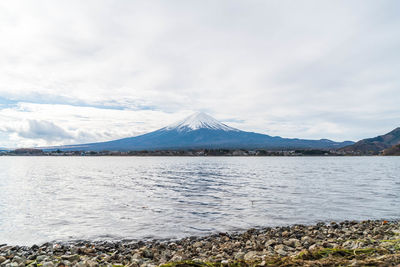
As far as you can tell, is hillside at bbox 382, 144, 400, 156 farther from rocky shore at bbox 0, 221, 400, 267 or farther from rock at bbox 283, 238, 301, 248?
rock at bbox 283, 238, 301, 248

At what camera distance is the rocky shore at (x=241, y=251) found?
6410 mm

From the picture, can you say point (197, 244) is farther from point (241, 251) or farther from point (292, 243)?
point (292, 243)

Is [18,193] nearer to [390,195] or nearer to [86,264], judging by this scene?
[86,264]

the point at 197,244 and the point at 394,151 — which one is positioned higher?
the point at 394,151

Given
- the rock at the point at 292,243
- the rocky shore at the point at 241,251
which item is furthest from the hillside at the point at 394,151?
the rock at the point at 292,243

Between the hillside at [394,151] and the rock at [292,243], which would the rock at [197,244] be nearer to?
the rock at [292,243]

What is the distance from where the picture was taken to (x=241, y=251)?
861 cm

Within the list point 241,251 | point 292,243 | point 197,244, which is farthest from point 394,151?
point 241,251

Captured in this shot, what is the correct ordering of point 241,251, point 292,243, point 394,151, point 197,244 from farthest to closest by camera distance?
point 394,151
point 197,244
point 292,243
point 241,251

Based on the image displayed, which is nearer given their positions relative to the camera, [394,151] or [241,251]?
[241,251]

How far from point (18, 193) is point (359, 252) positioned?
28197 mm

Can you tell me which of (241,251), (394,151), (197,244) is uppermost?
(394,151)

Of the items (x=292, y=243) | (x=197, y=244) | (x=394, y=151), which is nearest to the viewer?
(x=292, y=243)

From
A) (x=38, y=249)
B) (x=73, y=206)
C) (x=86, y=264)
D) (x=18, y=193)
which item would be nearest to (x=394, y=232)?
(x=86, y=264)
